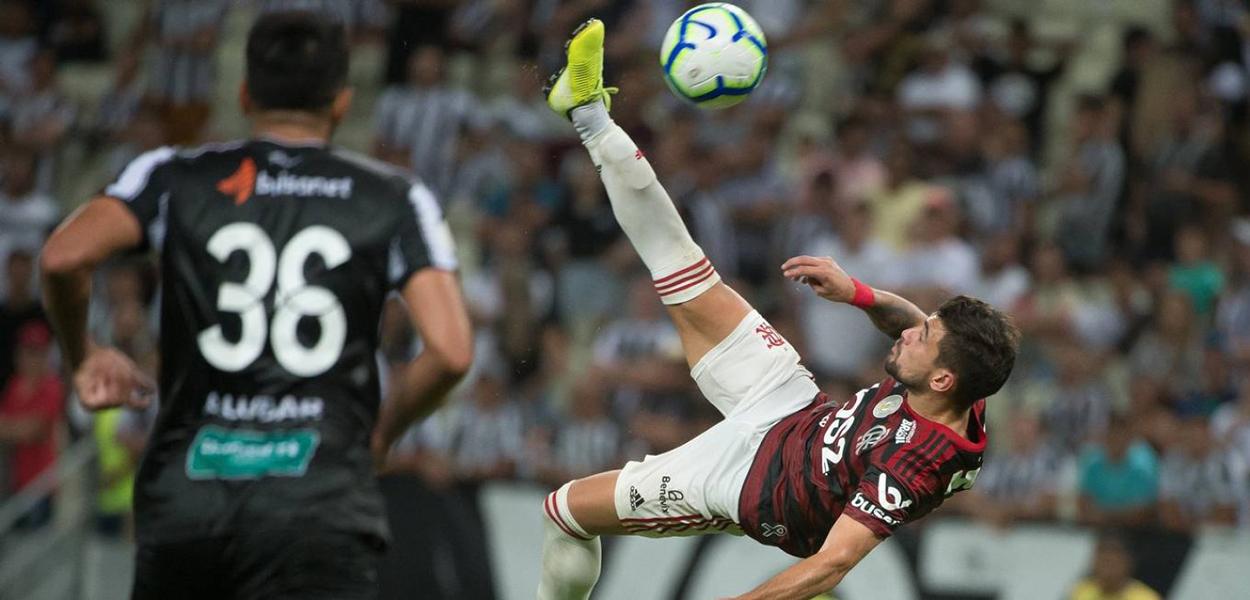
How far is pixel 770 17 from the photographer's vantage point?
48.7 feet

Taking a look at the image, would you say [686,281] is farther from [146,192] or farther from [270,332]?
[146,192]

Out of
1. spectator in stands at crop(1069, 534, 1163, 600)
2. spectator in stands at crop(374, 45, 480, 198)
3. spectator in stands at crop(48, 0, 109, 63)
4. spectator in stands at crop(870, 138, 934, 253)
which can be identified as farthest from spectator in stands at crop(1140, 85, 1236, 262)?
spectator in stands at crop(48, 0, 109, 63)

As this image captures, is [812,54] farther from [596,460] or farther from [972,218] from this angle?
[596,460]

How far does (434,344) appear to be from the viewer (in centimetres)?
448

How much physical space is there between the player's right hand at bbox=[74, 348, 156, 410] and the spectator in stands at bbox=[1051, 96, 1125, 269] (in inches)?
385

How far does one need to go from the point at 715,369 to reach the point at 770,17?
8401 millimetres

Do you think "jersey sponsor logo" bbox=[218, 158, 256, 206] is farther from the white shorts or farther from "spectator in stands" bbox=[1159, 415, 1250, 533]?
"spectator in stands" bbox=[1159, 415, 1250, 533]

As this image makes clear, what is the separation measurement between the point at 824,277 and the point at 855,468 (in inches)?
29.5

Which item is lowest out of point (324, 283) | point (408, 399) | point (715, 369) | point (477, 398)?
point (477, 398)

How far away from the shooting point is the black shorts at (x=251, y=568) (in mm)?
4445

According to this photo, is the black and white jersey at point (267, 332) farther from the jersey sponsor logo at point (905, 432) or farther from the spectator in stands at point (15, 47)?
the spectator in stands at point (15, 47)

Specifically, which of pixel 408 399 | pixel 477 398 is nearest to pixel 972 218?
pixel 477 398

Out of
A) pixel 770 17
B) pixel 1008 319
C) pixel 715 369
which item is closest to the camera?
pixel 1008 319

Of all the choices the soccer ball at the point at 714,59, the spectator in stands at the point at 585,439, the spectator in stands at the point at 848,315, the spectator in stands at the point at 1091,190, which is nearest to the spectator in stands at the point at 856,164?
the spectator in stands at the point at 848,315
